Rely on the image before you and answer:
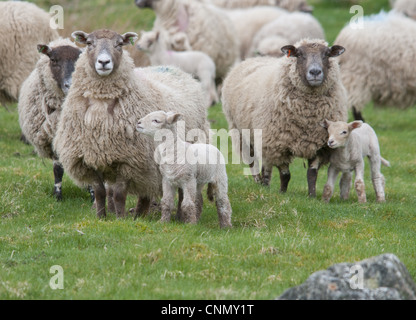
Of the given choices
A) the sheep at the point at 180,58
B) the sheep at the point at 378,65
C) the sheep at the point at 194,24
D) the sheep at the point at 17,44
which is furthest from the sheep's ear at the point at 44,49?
the sheep at the point at 194,24

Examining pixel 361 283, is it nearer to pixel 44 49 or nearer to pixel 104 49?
pixel 104 49

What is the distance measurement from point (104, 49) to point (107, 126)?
78 cm

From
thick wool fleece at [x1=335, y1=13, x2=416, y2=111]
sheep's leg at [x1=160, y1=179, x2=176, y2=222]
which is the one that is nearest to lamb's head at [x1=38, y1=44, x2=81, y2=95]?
sheep's leg at [x1=160, y1=179, x2=176, y2=222]

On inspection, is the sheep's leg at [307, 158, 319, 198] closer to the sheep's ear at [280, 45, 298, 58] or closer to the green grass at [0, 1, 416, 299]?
the green grass at [0, 1, 416, 299]

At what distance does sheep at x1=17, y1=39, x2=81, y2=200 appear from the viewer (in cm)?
873

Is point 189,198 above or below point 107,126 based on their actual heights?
below

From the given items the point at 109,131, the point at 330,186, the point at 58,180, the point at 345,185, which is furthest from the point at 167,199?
the point at 345,185

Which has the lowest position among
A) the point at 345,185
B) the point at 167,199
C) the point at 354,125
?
the point at 345,185

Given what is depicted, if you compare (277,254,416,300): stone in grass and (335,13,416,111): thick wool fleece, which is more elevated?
(335,13,416,111): thick wool fleece

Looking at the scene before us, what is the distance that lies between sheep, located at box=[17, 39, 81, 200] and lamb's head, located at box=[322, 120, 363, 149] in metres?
3.10

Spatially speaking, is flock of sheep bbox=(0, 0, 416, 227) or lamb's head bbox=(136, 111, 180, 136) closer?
lamb's head bbox=(136, 111, 180, 136)

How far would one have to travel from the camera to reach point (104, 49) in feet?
24.8
